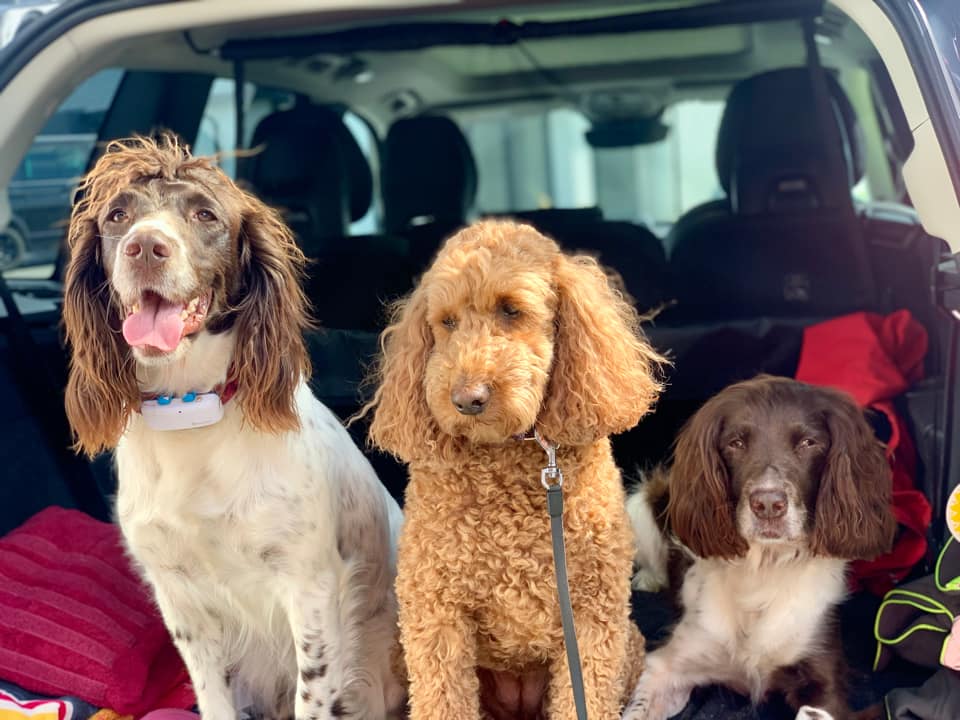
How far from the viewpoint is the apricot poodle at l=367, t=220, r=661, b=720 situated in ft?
6.29

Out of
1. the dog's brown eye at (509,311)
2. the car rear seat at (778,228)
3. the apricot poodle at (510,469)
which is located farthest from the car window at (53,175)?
the car rear seat at (778,228)

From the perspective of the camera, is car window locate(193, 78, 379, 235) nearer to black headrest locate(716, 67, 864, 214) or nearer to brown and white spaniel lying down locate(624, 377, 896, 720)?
black headrest locate(716, 67, 864, 214)

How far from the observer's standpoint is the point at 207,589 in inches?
87.0

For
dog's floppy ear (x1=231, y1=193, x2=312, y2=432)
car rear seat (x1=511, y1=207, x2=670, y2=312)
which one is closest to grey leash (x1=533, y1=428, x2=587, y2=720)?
dog's floppy ear (x1=231, y1=193, x2=312, y2=432)

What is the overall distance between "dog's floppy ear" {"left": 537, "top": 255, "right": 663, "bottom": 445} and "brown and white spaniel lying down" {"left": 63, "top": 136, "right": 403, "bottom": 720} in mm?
570

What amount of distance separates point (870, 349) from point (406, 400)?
61.5 inches

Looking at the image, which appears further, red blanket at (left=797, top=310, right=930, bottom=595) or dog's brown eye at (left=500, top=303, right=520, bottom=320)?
red blanket at (left=797, top=310, right=930, bottom=595)

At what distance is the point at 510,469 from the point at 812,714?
89 cm

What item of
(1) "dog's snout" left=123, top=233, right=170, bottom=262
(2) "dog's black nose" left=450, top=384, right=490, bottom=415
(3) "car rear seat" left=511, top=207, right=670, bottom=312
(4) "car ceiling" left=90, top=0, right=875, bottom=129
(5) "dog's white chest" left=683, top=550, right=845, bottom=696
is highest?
(4) "car ceiling" left=90, top=0, right=875, bottom=129

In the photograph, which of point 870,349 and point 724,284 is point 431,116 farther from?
point 870,349

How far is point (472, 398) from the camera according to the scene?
1.79m

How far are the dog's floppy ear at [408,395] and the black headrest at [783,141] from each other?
2.43 metres

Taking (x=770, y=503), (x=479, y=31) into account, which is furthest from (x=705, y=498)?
(x=479, y=31)

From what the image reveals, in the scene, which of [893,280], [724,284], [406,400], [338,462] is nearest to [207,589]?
[338,462]
